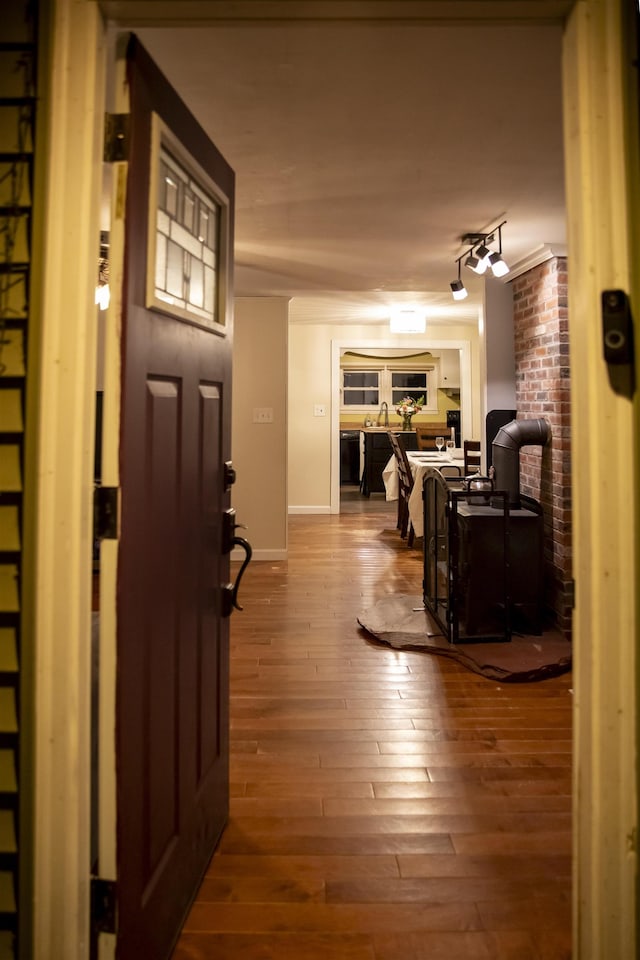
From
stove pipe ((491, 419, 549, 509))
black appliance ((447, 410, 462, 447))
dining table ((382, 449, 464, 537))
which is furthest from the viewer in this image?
black appliance ((447, 410, 462, 447))

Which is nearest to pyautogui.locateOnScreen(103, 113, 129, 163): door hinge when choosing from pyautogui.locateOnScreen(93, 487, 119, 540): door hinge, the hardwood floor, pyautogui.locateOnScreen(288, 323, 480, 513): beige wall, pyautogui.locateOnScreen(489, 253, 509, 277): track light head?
pyautogui.locateOnScreen(93, 487, 119, 540): door hinge

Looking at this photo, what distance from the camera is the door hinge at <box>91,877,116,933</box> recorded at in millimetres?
1174

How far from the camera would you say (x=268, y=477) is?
18.6 ft

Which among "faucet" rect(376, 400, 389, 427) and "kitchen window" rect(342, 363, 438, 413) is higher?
"kitchen window" rect(342, 363, 438, 413)

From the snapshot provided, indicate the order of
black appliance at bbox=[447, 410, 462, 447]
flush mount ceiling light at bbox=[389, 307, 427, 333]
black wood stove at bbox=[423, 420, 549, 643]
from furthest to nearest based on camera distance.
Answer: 1. black appliance at bbox=[447, 410, 462, 447]
2. flush mount ceiling light at bbox=[389, 307, 427, 333]
3. black wood stove at bbox=[423, 420, 549, 643]

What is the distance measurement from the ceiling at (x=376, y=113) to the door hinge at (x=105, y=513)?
93cm

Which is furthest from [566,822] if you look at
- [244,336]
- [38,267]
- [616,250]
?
[244,336]

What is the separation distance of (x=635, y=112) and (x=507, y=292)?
11.3 feet

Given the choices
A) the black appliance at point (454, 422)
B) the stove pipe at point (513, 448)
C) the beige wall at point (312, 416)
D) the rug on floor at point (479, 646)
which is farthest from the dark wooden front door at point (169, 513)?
the black appliance at point (454, 422)

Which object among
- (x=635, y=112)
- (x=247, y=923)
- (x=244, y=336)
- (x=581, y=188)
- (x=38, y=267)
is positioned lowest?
(x=247, y=923)

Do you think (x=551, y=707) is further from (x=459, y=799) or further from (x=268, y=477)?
(x=268, y=477)

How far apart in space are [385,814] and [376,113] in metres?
2.44

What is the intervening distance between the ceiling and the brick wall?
27 centimetres

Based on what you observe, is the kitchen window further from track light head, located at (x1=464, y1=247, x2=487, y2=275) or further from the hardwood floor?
the hardwood floor
